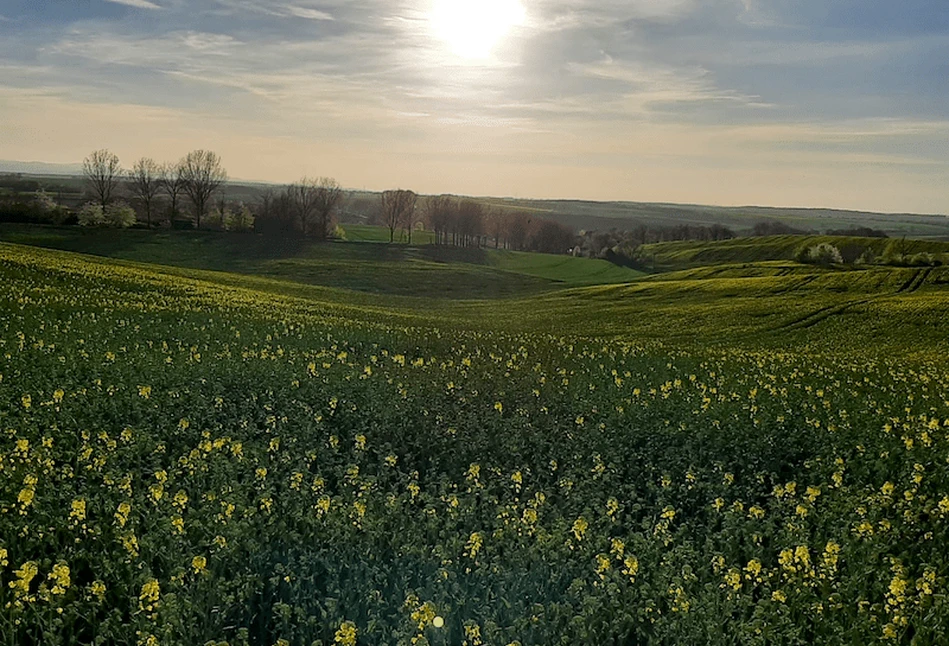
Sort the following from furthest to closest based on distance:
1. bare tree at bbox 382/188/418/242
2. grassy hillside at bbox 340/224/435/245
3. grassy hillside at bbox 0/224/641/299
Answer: grassy hillside at bbox 340/224/435/245 < bare tree at bbox 382/188/418/242 < grassy hillside at bbox 0/224/641/299

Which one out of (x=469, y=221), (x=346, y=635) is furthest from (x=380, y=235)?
(x=346, y=635)

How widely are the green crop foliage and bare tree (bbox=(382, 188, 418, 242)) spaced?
10055cm

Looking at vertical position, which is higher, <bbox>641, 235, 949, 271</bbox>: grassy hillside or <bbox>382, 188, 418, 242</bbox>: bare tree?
<bbox>382, 188, 418, 242</bbox>: bare tree

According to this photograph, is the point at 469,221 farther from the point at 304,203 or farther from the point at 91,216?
the point at 91,216

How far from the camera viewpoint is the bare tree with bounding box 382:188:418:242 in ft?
389

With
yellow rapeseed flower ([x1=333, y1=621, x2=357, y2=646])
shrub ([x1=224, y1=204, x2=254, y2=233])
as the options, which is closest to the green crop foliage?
yellow rapeseed flower ([x1=333, y1=621, x2=357, y2=646])

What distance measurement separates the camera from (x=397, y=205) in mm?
118875

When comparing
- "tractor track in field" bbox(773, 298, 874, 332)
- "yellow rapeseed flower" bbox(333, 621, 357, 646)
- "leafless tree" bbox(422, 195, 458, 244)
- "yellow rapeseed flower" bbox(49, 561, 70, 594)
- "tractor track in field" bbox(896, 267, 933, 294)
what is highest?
"leafless tree" bbox(422, 195, 458, 244)

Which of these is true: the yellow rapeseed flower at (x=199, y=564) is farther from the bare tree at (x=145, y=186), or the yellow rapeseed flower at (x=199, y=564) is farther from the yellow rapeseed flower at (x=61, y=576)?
the bare tree at (x=145, y=186)

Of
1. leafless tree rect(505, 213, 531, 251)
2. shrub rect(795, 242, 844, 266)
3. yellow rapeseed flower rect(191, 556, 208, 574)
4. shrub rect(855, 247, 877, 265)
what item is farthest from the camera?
leafless tree rect(505, 213, 531, 251)

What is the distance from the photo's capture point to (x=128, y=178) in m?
103

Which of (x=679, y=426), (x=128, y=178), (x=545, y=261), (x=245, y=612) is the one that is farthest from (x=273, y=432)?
(x=128, y=178)

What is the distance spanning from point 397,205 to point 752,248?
177 feet

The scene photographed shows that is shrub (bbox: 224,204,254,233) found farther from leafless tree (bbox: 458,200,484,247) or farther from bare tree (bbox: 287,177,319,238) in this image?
leafless tree (bbox: 458,200,484,247)
